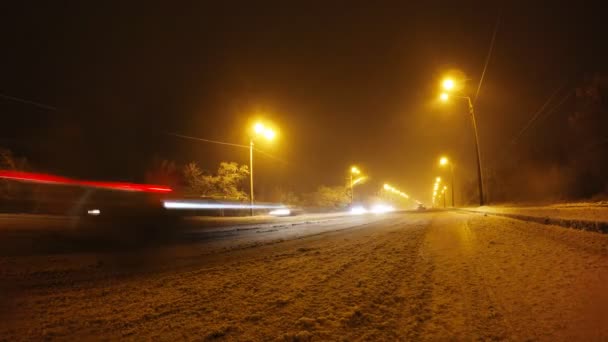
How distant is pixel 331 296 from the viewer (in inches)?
143

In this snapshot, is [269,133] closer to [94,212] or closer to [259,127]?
[259,127]

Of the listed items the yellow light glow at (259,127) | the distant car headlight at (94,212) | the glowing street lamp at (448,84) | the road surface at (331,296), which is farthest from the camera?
the yellow light glow at (259,127)

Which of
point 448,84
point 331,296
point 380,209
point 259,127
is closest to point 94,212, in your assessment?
point 331,296

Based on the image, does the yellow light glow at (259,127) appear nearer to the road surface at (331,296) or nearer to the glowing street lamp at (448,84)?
the glowing street lamp at (448,84)

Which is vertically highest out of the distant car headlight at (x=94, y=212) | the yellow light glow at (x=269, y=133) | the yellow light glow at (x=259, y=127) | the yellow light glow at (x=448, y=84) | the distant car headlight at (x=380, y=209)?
the yellow light glow at (x=448, y=84)

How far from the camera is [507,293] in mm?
3412

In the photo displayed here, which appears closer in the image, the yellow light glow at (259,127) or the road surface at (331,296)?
the road surface at (331,296)

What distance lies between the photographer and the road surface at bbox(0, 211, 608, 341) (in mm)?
2703

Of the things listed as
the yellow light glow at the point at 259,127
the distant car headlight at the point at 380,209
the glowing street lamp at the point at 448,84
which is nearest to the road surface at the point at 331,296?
the glowing street lamp at the point at 448,84

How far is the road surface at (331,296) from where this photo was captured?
2.70m

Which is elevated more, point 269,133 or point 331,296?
point 269,133

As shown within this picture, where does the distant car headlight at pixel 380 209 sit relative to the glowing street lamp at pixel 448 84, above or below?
below

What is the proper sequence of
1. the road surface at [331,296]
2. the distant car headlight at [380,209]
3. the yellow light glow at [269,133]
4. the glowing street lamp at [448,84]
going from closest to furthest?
1. the road surface at [331,296]
2. the glowing street lamp at [448,84]
3. the yellow light glow at [269,133]
4. the distant car headlight at [380,209]

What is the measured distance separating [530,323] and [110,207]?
15334 millimetres
